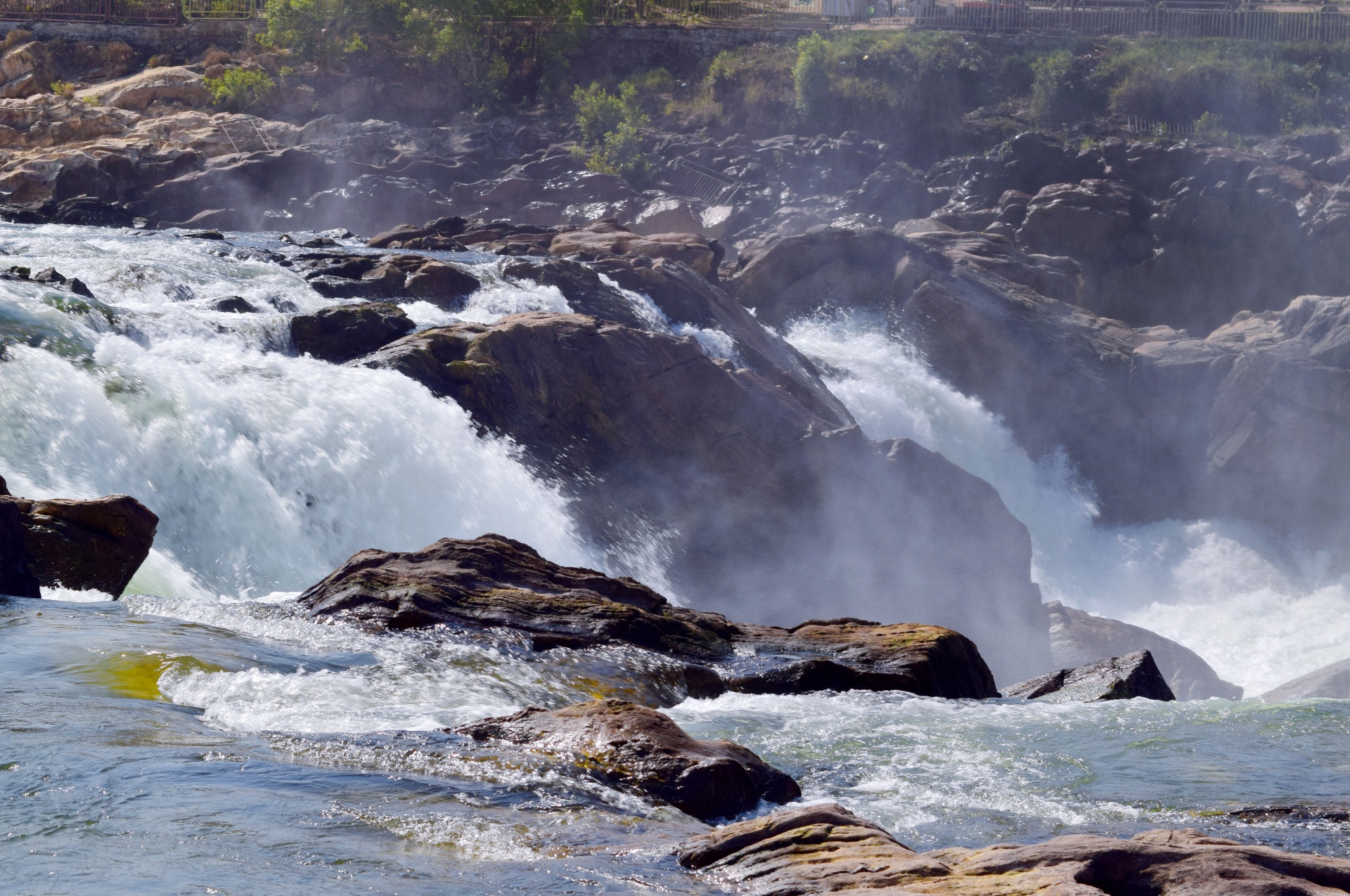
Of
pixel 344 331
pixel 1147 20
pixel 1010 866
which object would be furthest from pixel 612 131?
pixel 1010 866

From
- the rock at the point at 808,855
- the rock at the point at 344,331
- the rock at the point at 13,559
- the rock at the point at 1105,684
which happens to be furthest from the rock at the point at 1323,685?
the rock at the point at 13,559

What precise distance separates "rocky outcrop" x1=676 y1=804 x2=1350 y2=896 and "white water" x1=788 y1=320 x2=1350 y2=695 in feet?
73.0

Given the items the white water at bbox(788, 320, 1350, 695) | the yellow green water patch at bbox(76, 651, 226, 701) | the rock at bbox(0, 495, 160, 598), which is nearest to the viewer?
the yellow green water patch at bbox(76, 651, 226, 701)

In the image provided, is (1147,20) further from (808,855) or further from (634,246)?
(808,855)

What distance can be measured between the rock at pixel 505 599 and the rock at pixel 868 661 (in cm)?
63

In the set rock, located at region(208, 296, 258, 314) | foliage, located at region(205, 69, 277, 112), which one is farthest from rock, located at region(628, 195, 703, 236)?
rock, located at region(208, 296, 258, 314)

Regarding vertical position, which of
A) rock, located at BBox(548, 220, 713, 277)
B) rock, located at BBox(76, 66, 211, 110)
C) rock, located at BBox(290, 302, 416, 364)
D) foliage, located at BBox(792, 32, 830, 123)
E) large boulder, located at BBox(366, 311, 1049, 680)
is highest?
foliage, located at BBox(792, 32, 830, 123)

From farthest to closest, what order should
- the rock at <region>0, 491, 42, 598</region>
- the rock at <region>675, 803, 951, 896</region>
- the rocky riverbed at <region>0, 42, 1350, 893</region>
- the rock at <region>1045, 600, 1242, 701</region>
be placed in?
the rock at <region>1045, 600, 1242, 701</region> → the rock at <region>0, 491, 42, 598</region> → the rocky riverbed at <region>0, 42, 1350, 893</region> → the rock at <region>675, 803, 951, 896</region>

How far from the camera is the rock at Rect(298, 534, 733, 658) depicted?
1109cm

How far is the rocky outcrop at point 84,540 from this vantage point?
1191 centimetres

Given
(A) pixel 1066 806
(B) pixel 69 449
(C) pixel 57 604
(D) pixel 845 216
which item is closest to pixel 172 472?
(B) pixel 69 449

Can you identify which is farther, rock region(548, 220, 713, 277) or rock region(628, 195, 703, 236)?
rock region(628, 195, 703, 236)

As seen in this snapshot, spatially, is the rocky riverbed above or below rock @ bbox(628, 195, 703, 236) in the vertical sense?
below

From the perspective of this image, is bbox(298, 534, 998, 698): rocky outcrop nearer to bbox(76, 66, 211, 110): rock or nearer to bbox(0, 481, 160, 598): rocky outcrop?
bbox(0, 481, 160, 598): rocky outcrop
